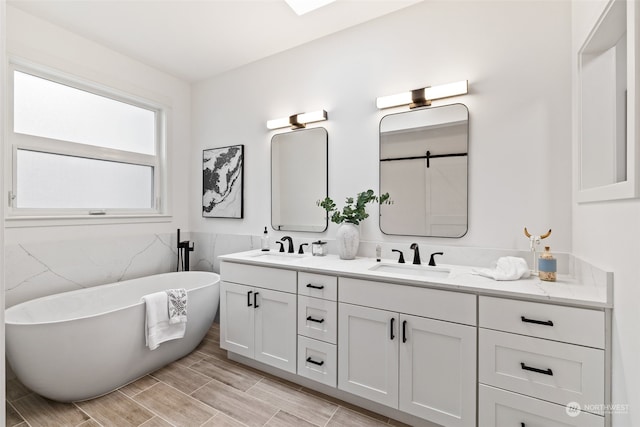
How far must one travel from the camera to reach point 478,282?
1.58 meters

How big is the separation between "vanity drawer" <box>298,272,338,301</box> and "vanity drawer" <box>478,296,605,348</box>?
83cm

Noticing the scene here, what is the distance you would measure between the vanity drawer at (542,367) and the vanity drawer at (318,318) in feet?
2.73

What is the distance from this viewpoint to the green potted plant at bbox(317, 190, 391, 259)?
226cm

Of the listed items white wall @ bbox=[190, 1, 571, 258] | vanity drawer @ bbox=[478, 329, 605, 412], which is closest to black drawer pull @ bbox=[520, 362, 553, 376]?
vanity drawer @ bbox=[478, 329, 605, 412]

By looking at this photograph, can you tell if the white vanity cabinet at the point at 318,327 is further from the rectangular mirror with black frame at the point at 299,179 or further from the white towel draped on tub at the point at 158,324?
the white towel draped on tub at the point at 158,324

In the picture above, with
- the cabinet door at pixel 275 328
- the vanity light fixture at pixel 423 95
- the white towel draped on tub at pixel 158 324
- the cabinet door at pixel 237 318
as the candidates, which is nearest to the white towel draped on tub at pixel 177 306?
the white towel draped on tub at pixel 158 324

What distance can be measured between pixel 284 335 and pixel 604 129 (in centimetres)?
215

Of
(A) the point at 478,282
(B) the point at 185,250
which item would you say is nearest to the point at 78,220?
(B) the point at 185,250

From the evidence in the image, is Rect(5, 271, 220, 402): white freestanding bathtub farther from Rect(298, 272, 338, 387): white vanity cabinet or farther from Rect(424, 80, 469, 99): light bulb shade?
Rect(424, 80, 469, 99): light bulb shade

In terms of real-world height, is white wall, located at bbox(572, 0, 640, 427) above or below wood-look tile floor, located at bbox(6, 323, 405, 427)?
above

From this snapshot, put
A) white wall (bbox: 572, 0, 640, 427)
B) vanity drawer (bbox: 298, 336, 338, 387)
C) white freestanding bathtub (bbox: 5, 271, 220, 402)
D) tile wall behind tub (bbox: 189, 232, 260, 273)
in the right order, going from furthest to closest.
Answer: tile wall behind tub (bbox: 189, 232, 260, 273) < vanity drawer (bbox: 298, 336, 338, 387) < white freestanding bathtub (bbox: 5, 271, 220, 402) < white wall (bbox: 572, 0, 640, 427)

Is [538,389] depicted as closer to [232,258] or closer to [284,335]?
[284,335]

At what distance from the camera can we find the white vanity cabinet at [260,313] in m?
2.08

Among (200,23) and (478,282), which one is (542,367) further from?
(200,23)
